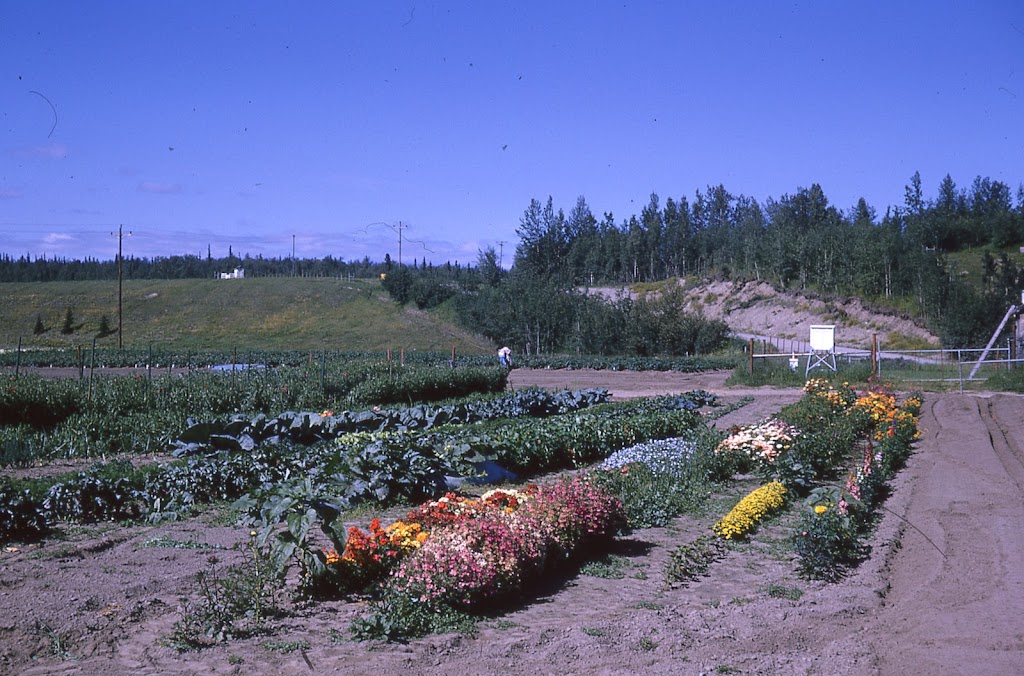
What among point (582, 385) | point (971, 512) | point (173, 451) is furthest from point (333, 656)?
point (582, 385)

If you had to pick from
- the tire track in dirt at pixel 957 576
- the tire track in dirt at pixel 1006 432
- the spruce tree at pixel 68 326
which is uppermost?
the spruce tree at pixel 68 326

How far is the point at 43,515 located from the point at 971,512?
10054mm

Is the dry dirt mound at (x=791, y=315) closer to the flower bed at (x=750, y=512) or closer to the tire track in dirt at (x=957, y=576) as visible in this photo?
the tire track in dirt at (x=957, y=576)

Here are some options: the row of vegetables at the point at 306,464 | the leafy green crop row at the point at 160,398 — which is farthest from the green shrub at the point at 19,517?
the leafy green crop row at the point at 160,398

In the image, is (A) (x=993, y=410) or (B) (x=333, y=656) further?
(A) (x=993, y=410)

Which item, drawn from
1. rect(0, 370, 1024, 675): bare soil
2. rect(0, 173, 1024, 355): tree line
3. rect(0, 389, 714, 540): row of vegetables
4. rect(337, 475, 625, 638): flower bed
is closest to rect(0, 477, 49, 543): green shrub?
rect(0, 389, 714, 540): row of vegetables

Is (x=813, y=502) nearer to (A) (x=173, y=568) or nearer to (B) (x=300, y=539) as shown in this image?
(B) (x=300, y=539)

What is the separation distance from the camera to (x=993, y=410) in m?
21.7

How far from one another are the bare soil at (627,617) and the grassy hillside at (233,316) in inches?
1985

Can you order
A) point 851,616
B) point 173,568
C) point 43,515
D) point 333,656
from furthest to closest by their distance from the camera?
point 43,515 < point 173,568 < point 851,616 < point 333,656

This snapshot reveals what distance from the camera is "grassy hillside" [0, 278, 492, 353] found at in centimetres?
6575

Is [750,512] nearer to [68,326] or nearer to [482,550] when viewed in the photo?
[482,550]

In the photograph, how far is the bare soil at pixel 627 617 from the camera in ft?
16.7

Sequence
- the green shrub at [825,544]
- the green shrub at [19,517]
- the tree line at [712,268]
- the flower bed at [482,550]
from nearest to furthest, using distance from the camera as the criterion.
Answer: the flower bed at [482,550], the green shrub at [825,544], the green shrub at [19,517], the tree line at [712,268]
